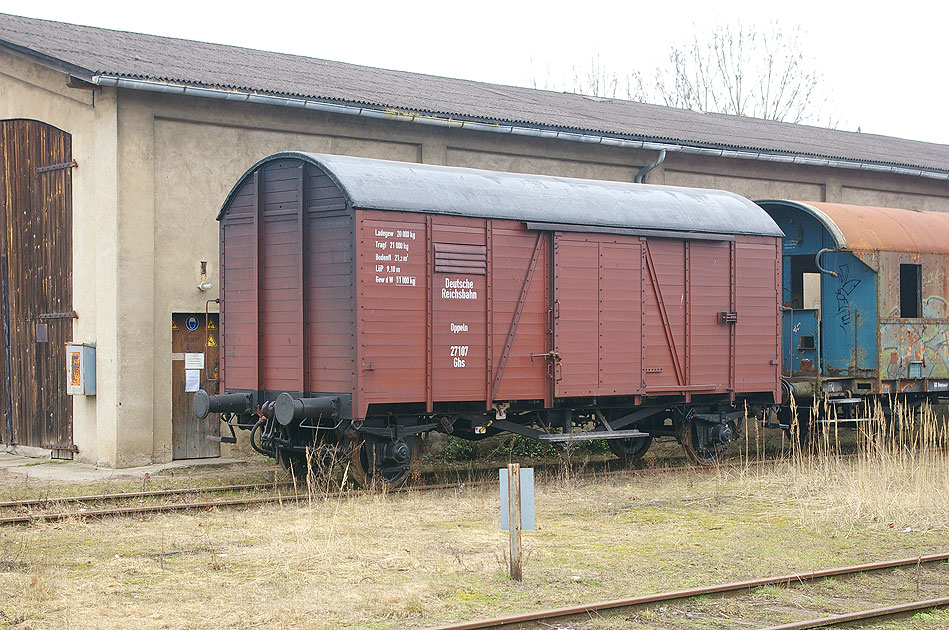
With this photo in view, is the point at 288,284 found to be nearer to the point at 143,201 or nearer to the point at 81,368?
the point at 143,201

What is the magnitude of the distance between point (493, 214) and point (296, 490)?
384 centimetres

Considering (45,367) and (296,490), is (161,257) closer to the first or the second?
(45,367)

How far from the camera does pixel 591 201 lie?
13484mm

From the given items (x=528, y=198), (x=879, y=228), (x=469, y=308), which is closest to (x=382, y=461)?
(x=469, y=308)

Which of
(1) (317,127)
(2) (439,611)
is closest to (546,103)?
(1) (317,127)

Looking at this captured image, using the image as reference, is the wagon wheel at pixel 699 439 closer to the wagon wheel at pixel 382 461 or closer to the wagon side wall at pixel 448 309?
the wagon side wall at pixel 448 309

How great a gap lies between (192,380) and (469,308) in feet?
16.3

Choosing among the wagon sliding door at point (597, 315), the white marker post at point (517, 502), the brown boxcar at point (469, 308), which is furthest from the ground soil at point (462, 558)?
the wagon sliding door at point (597, 315)

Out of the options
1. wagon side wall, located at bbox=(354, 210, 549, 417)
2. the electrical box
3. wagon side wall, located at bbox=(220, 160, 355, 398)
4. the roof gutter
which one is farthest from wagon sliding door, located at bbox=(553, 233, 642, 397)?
the electrical box

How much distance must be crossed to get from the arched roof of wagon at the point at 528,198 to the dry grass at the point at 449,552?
322cm

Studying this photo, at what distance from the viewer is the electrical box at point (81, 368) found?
1478 centimetres

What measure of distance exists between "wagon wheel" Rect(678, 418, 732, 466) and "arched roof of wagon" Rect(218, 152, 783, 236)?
8.74 ft

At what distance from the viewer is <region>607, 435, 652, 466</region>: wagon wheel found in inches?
582

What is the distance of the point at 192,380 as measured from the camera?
15234 mm
